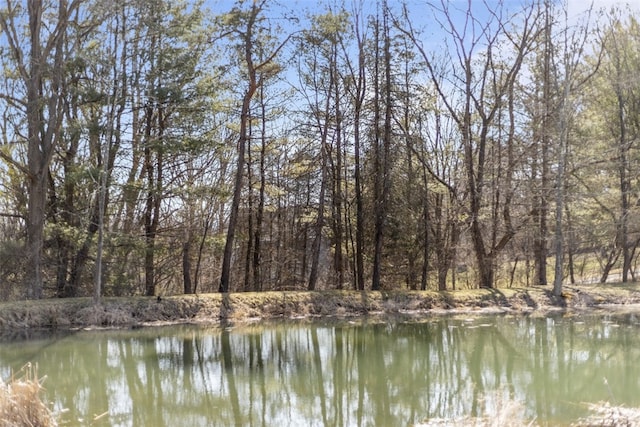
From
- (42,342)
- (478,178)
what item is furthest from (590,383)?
(478,178)

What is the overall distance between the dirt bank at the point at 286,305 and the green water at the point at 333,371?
0.95 m

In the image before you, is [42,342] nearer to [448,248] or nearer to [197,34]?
[197,34]

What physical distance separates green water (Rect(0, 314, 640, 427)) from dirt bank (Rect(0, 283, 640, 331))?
0.95 metres

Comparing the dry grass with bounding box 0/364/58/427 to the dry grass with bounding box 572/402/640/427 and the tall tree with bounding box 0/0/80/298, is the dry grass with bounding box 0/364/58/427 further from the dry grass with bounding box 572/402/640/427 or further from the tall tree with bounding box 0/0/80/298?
the tall tree with bounding box 0/0/80/298

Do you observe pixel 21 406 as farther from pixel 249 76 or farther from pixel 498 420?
pixel 249 76

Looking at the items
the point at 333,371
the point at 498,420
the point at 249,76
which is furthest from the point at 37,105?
the point at 498,420

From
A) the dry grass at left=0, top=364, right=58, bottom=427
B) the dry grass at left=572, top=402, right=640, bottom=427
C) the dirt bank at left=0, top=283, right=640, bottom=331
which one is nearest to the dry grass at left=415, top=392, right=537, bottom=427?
the dry grass at left=572, top=402, right=640, bottom=427

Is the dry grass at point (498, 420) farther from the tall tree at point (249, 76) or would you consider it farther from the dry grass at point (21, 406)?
the tall tree at point (249, 76)

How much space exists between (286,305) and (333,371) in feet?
21.3

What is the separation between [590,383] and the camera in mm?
7930

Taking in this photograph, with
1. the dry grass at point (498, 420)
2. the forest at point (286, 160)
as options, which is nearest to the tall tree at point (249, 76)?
the forest at point (286, 160)

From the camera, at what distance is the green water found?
675 centimetres

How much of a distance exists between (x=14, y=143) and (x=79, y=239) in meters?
3.35

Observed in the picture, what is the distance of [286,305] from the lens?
1566 cm
